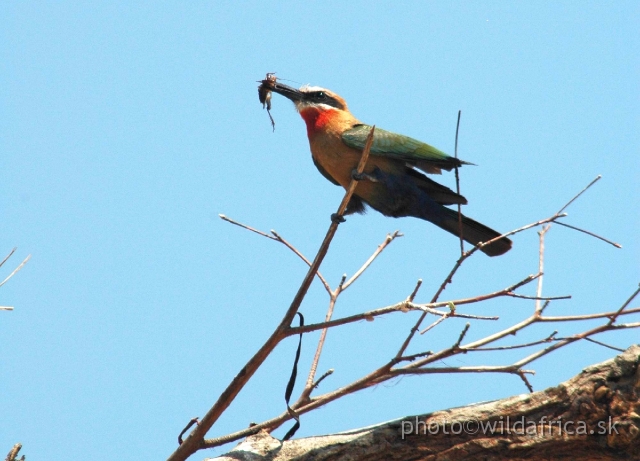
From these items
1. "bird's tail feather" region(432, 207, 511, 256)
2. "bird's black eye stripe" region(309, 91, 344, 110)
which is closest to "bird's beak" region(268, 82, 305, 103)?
"bird's black eye stripe" region(309, 91, 344, 110)

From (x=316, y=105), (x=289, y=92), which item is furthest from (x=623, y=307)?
(x=289, y=92)

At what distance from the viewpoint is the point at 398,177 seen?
564cm

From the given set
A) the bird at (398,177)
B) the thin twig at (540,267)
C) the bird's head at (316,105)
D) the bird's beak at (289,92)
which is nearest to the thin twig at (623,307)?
the thin twig at (540,267)

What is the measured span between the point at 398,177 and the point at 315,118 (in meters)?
1.04

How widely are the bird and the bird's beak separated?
29.5 inches

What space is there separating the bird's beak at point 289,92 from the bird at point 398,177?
0.75 metres

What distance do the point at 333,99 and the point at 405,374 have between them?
4035 millimetres

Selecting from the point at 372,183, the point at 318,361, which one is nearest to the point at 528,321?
the point at 318,361

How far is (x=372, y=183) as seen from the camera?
5.60 meters

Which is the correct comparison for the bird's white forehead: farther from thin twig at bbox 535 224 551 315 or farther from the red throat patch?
thin twig at bbox 535 224 551 315

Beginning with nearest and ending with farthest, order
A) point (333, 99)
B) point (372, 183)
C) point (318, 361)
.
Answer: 1. point (318, 361)
2. point (372, 183)
3. point (333, 99)

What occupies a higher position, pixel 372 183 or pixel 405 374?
pixel 372 183

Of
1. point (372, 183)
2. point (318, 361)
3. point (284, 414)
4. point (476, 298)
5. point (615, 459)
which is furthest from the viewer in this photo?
point (372, 183)

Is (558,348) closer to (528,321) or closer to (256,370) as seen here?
(528,321)
